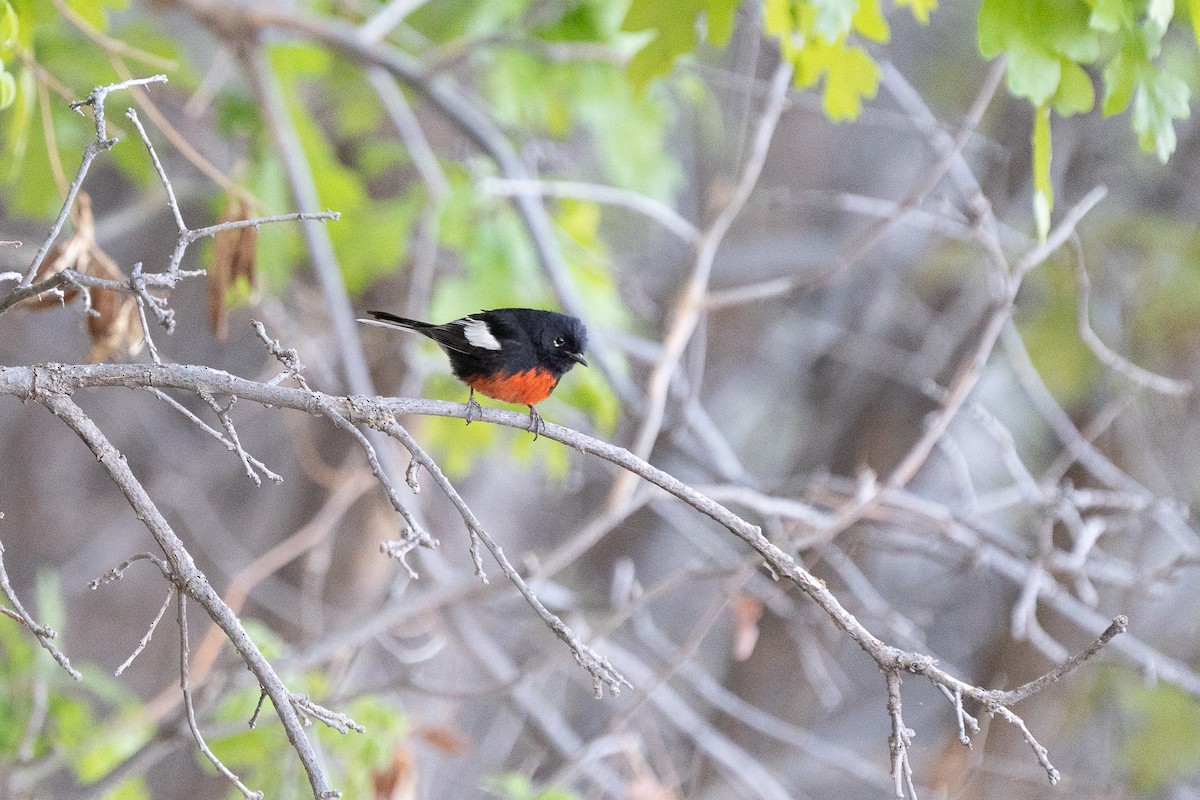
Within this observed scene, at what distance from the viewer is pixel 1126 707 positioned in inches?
234

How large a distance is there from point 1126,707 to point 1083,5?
470 centimetres

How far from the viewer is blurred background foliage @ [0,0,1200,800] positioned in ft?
8.71

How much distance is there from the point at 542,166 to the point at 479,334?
331cm

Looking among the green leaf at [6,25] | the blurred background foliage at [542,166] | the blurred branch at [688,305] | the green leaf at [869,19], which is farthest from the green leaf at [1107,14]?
the green leaf at [6,25]

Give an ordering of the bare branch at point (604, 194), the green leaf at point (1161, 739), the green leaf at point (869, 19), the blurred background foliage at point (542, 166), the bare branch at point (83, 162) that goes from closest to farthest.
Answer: the bare branch at point (83, 162) < the blurred background foliage at point (542, 166) < the green leaf at point (869, 19) < the bare branch at point (604, 194) < the green leaf at point (1161, 739)

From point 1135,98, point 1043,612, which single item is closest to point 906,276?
point 1043,612

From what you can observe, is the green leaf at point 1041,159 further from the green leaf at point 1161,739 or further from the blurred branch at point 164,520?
the green leaf at point 1161,739

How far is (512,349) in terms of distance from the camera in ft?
10.6

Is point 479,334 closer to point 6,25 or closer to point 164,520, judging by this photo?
point 6,25

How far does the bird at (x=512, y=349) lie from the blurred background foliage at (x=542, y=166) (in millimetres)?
682

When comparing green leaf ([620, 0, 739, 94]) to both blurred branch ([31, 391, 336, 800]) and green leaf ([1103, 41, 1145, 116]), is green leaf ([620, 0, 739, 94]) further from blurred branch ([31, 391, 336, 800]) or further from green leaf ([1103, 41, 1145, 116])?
blurred branch ([31, 391, 336, 800])

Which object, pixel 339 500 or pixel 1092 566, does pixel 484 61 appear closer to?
pixel 339 500

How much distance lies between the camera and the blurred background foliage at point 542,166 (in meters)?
2.65

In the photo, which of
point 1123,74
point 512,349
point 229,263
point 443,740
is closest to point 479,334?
point 512,349
